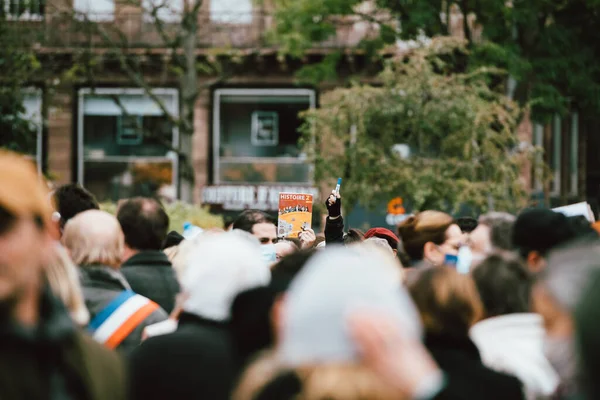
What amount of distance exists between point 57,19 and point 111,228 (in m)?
21.5

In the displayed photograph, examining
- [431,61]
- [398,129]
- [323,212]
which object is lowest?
[323,212]

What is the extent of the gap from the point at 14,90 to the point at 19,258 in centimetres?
1916

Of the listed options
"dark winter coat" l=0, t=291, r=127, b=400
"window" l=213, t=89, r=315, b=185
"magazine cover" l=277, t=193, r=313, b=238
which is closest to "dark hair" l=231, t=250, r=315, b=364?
"dark winter coat" l=0, t=291, r=127, b=400

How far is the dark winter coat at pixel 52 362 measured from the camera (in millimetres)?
2666

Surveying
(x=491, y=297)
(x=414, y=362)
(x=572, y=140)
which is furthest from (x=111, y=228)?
(x=572, y=140)

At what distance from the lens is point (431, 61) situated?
1923cm

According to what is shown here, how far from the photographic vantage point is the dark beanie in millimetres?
5090

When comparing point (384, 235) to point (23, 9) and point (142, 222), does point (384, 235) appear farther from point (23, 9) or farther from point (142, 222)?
point (23, 9)

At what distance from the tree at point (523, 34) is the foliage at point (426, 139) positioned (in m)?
1.05

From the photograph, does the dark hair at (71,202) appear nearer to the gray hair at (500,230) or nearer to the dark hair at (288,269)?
the gray hair at (500,230)

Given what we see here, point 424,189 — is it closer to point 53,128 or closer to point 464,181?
point 464,181

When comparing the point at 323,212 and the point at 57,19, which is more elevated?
the point at 57,19

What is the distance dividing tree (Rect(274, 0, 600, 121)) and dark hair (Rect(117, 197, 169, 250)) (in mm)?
13832

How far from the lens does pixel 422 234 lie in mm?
5949
